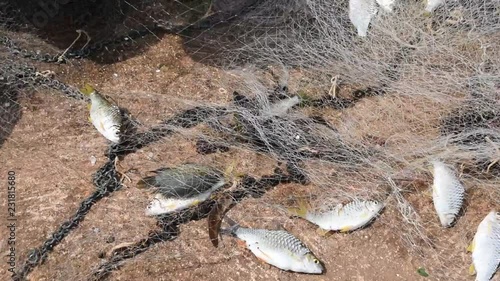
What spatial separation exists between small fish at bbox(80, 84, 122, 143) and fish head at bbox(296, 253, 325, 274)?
1718 mm

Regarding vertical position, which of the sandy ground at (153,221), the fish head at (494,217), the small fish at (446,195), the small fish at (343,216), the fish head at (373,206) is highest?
the fish head at (494,217)

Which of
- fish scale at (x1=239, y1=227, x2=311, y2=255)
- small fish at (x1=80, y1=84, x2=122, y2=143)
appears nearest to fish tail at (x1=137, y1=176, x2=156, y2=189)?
small fish at (x1=80, y1=84, x2=122, y2=143)

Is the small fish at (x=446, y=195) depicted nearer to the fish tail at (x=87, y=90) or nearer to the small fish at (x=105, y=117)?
the small fish at (x=105, y=117)

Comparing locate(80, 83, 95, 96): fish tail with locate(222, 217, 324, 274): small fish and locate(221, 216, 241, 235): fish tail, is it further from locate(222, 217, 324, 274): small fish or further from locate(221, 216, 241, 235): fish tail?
locate(222, 217, 324, 274): small fish

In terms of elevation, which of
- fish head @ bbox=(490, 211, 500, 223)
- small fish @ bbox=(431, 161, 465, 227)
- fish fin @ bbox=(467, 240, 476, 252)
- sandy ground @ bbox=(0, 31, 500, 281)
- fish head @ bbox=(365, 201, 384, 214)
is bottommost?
sandy ground @ bbox=(0, 31, 500, 281)

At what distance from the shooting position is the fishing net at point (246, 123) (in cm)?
360

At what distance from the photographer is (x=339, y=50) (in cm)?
459

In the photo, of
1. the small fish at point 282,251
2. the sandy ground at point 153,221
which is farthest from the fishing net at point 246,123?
the small fish at point 282,251

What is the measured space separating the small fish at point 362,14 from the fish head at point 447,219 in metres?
1.87

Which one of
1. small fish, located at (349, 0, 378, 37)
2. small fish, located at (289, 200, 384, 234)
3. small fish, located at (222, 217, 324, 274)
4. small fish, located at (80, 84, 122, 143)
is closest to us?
small fish, located at (222, 217, 324, 274)

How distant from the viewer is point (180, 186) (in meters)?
3.62

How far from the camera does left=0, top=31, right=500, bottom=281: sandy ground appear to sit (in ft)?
11.4

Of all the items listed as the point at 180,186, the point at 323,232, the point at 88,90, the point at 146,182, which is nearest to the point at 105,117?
the point at 88,90

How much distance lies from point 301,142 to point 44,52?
102 inches
